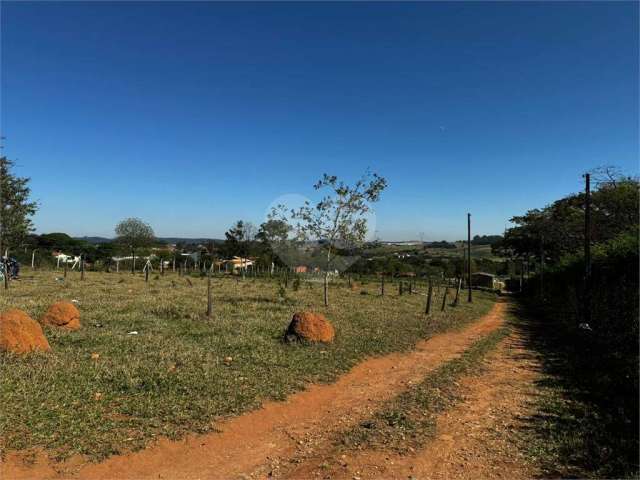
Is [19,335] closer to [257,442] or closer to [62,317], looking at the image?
[62,317]

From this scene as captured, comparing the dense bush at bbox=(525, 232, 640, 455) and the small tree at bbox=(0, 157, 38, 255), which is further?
the small tree at bbox=(0, 157, 38, 255)

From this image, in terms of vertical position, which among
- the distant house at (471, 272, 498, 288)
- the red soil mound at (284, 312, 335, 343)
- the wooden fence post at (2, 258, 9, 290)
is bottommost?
the distant house at (471, 272, 498, 288)

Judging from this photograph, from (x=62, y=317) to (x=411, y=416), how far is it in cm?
790

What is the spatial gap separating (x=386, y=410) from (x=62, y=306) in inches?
303

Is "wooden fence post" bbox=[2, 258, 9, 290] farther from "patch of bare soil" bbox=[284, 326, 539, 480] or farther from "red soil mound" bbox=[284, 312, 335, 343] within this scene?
"patch of bare soil" bbox=[284, 326, 539, 480]

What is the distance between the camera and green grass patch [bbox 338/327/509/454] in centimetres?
480

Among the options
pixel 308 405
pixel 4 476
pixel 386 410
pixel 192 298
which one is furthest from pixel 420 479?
pixel 192 298

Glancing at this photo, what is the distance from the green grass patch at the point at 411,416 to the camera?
189 inches

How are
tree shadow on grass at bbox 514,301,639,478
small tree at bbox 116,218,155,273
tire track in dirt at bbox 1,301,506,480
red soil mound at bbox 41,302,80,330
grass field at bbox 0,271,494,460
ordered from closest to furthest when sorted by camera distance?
tire track in dirt at bbox 1,301,506,480 → tree shadow on grass at bbox 514,301,639,478 → grass field at bbox 0,271,494,460 → red soil mound at bbox 41,302,80,330 → small tree at bbox 116,218,155,273

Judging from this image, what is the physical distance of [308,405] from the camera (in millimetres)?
5980

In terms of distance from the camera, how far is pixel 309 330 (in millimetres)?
9406

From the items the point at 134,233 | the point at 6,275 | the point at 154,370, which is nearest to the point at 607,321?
the point at 154,370

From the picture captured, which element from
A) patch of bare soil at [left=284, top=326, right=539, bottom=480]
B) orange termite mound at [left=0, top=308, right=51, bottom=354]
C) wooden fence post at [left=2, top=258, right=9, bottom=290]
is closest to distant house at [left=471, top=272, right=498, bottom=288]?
patch of bare soil at [left=284, top=326, right=539, bottom=480]

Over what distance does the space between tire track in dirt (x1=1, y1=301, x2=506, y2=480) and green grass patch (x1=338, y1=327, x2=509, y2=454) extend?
0.77ft
